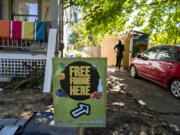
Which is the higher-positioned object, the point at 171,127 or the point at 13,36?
the point at 13,36

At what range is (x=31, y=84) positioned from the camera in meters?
4.96

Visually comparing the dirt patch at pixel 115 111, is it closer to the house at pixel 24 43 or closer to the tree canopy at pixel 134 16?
the house at pixel 24 43

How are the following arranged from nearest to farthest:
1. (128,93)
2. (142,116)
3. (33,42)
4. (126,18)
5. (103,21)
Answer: (142,116) < (128,93) < (33,42) < (103,21) < (126,18)

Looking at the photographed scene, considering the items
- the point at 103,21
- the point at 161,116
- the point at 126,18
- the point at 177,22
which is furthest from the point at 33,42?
the point at 177,22

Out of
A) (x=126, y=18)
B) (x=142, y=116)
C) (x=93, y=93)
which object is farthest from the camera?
(x=126, y=18)

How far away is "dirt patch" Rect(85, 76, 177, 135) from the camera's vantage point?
8.80 feet

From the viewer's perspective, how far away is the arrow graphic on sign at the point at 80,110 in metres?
1.94

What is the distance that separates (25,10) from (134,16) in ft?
23.5

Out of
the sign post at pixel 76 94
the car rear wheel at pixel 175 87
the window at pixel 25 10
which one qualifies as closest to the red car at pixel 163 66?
the car rear wheel at pixel 175 87

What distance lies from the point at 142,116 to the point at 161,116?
52 cm

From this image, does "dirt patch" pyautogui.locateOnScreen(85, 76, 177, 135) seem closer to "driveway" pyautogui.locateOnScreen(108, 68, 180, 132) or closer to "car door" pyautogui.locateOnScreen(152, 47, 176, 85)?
"driveway" pyautogui.locateOnScreen(108, 68, 180, 132)

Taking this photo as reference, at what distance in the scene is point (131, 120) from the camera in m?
3.10

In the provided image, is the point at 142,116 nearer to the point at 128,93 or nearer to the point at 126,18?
the point at 128,93

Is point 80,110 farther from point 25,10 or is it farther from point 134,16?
point 134,16
